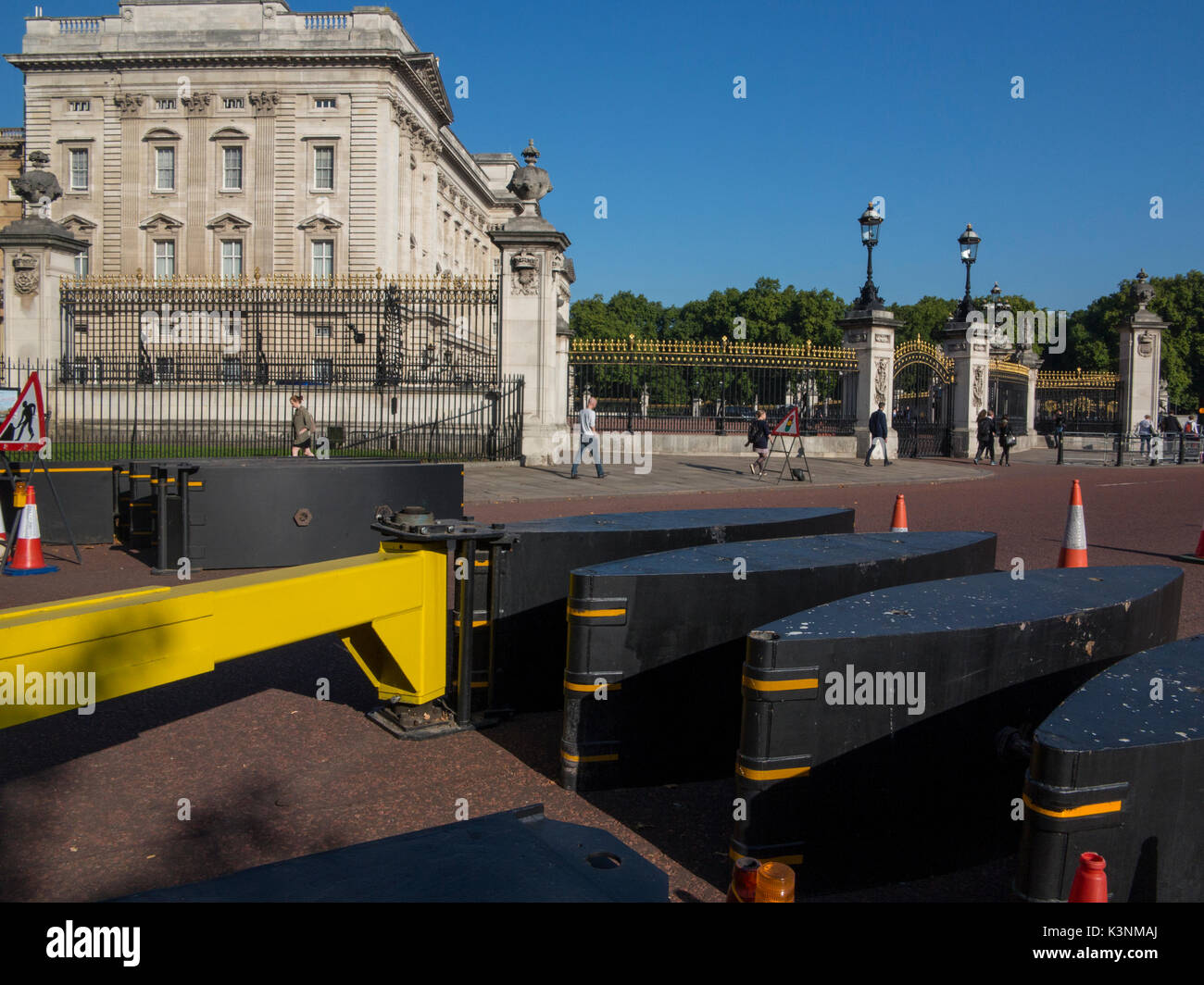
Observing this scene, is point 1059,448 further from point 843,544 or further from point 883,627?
point 883,627

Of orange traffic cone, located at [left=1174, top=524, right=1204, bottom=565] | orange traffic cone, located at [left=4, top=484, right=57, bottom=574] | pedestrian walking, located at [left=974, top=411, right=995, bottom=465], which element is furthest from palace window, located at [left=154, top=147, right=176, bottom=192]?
orange traffic cone, located at [left=4, top=484, right=57, bottom=574]

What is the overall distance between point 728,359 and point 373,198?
88.3 feet

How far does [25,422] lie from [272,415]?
1202cm

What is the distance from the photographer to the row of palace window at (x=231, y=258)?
4778 cm

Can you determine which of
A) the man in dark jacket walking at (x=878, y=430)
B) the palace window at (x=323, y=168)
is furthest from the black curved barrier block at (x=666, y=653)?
the palace window at (x=323, y=168)

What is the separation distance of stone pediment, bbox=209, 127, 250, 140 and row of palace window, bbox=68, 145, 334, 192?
61 centimetres

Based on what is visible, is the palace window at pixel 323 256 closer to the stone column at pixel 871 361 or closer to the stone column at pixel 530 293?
the stone column at pixel 871 361

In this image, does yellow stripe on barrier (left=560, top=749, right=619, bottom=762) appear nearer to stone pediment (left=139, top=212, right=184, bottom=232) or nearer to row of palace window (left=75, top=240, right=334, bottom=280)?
row of palace window (left=75, top=240, right=334, bottom=280)

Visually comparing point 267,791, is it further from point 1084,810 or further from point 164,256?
point 164,256

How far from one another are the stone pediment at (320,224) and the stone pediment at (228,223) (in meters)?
2.95

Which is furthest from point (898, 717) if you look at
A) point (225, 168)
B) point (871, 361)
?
point (225, 168)

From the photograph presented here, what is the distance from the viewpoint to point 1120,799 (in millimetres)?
2623

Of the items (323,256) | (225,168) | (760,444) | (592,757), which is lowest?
(592,757)
